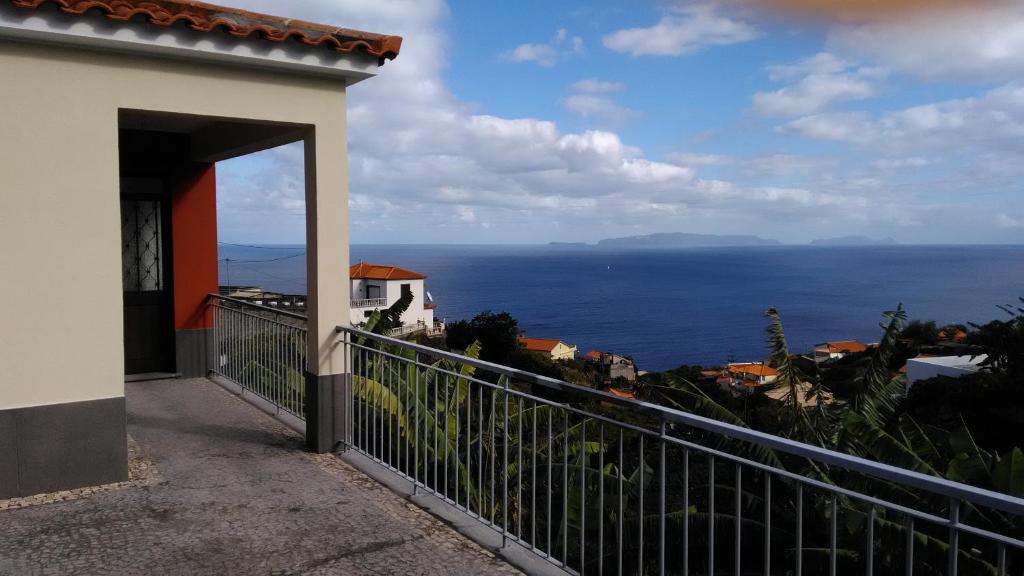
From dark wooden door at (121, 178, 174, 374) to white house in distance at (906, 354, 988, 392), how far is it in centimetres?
2408

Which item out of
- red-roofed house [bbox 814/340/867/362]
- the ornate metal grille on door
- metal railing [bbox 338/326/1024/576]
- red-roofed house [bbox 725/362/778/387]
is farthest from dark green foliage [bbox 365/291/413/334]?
red-roofed house [bbox 814/340/867/362]

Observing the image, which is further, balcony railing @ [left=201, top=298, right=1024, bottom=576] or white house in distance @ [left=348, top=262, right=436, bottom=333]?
white house in distance @ [left=348, top=262, right=436, bottom=333]

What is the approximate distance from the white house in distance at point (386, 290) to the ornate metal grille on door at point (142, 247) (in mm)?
49956

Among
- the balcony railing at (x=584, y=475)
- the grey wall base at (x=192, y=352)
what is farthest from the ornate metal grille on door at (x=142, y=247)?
the balcony railing at (x=584, y=475)

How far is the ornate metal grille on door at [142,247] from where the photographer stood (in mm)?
8211

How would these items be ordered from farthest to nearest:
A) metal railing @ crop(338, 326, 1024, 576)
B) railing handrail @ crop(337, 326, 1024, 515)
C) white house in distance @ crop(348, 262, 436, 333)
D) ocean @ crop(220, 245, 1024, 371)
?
ocean @ crop(220, 245, 1024, 371)
white house in distance @ crop(348, 262, 436, 333)
metal railing @ crop(338, 326, 1024, 576)
railing handrail @ crop(337, 326, 1024, 515)

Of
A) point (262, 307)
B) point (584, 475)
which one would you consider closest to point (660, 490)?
point (584, 475)

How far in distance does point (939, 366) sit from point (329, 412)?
25.6 m

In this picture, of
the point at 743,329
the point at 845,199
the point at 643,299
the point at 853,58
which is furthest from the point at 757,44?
the point at 643,299

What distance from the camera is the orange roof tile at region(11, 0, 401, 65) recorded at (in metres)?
4.45

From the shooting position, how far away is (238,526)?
4.18 meters

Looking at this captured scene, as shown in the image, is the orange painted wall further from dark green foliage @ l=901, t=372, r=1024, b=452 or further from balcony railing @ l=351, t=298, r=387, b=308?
balcony railing @ l=351, t=298, r=387, b=308

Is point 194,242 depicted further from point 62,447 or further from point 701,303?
point 701,303

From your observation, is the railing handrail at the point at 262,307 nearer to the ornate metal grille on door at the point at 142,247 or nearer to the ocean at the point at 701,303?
the ornate metal grille on door at the point at 142,247
